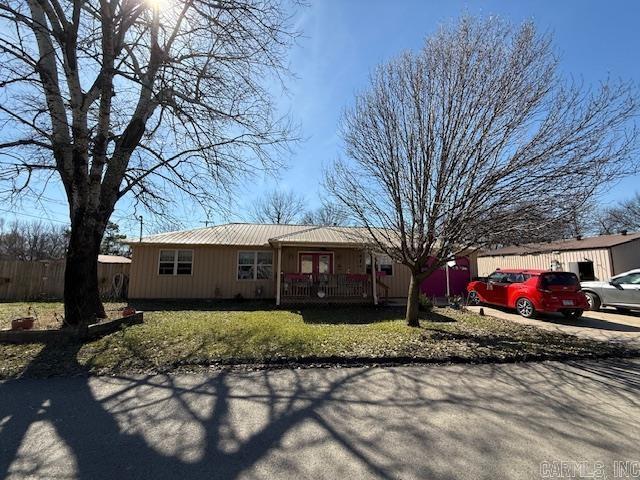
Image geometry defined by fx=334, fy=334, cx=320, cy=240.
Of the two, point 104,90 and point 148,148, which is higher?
point 104,90

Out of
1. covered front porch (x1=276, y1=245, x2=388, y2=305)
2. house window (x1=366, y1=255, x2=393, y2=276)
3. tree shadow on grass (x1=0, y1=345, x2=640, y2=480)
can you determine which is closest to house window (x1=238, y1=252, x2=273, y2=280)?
covered front porch (x1=276, y1=245, x2=388, y2=305)

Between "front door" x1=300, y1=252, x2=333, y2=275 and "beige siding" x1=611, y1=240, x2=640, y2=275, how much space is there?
15509 mm

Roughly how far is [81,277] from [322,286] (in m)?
7.86

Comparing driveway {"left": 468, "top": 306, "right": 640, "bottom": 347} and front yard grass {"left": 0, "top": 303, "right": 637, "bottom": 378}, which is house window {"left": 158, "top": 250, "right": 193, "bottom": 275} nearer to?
front yard grass {"left": 0, "top": 303, "right": 637, "bottom": 378}

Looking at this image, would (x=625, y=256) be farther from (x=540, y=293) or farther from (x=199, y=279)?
(x=199, y=279)

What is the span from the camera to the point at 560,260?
20438 millimetres

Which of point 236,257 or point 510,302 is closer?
point 510,302

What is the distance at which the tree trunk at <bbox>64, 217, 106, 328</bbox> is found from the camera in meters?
7.92

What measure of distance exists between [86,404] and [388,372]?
4093mm

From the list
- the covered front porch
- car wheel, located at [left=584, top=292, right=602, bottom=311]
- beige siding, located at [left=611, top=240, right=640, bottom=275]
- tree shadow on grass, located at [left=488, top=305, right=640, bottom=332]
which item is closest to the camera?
tree shadow on grass, located at [left=488, top=305, right=640, bottom=332]

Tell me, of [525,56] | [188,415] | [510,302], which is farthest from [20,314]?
[510,302]

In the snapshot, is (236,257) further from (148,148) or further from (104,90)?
(104,90)

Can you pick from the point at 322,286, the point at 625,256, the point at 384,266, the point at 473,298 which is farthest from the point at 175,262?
the point at 625,256

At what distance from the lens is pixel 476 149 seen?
737 centimetres
